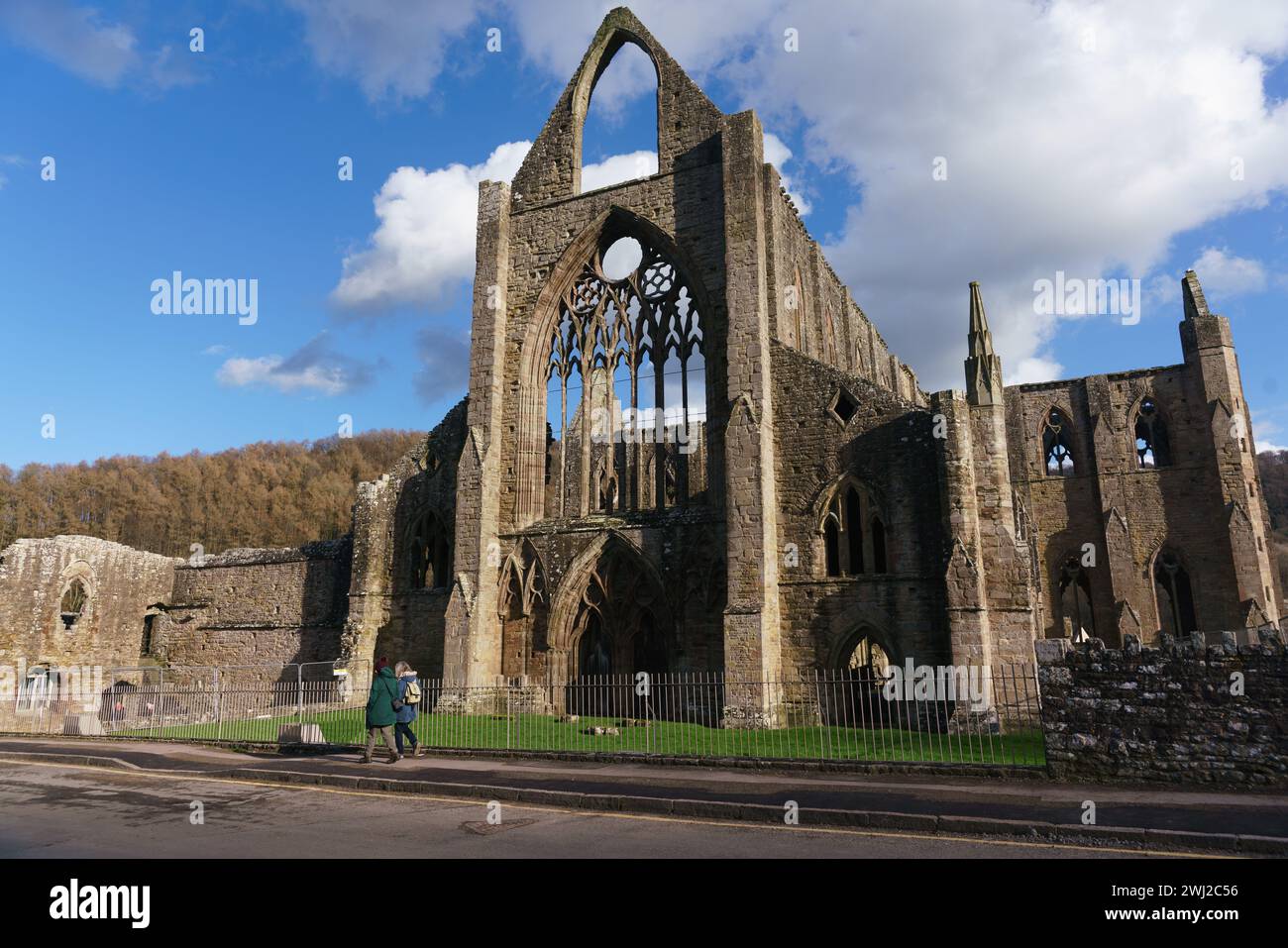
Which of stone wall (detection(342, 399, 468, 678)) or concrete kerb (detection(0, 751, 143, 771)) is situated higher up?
stone wall (detection(342, 399, 468, 678))

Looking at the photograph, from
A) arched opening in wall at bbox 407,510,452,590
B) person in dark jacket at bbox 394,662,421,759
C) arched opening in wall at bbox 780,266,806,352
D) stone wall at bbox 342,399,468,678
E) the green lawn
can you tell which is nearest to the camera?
the green lawn

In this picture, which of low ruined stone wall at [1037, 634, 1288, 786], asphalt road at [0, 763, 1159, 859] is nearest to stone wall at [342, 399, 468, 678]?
asphalt road at [0, 763, 1159, 859]

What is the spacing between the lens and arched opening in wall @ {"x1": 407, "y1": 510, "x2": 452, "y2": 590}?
872 inches

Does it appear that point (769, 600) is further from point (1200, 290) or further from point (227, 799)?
point (1200, 290)

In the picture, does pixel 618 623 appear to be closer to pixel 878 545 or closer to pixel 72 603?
pixel 878 545

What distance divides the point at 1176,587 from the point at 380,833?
31.5 meters

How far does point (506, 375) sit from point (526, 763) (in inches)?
463

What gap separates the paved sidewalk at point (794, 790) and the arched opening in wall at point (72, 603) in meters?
16.6

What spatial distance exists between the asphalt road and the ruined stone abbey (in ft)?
28.6

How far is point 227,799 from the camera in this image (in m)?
9.42

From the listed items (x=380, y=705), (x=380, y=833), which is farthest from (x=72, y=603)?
(x=380, y=833)

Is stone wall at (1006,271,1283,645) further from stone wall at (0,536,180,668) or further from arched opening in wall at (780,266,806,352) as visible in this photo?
stone wall at (0,536,180,668)

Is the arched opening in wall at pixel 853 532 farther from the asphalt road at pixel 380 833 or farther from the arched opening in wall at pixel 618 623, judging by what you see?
the asphalt road at pixel 380 833
